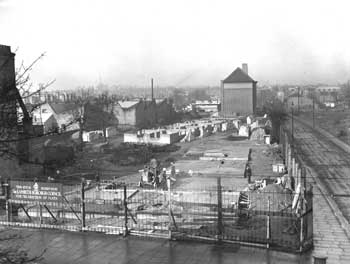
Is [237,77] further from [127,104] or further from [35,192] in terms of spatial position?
[35,192]

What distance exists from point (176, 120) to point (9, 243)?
6830 cm

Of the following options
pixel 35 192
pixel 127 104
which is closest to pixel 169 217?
pixel 35 192

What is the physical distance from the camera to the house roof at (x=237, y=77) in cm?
8269

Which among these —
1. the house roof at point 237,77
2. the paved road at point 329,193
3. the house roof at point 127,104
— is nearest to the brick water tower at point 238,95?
A: the house roof at point 237,77

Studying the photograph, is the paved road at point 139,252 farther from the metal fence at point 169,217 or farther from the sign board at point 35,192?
the sign board at point 35,192

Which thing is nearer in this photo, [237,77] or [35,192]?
[35,192]

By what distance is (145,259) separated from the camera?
8.20 metres

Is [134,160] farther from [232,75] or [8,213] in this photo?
[232,75]

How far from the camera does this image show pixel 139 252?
859cm

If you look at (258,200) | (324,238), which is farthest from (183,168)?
(324,238)

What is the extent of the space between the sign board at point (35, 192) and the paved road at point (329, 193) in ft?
19.8

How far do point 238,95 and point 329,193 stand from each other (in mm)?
62220

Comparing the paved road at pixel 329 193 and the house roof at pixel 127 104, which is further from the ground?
the house roof at pixel 127 104

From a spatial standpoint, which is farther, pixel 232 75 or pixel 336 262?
pixel 232 75
